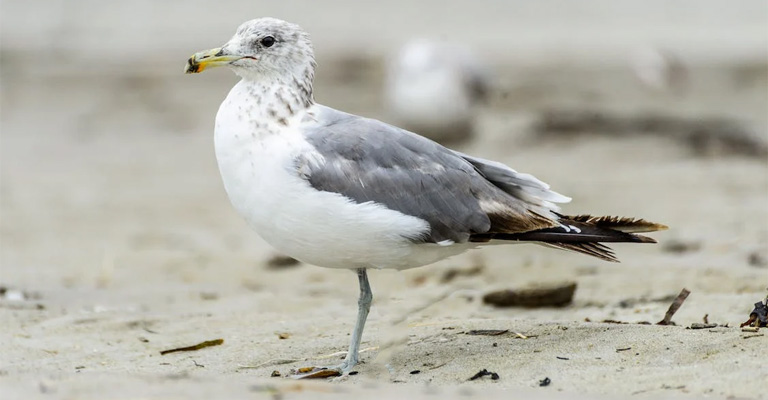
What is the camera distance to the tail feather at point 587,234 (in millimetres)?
4664

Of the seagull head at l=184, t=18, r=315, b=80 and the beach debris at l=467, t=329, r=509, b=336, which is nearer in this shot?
the seagull head at l=184, t=18, r=315, b=80

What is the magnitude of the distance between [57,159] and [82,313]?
232 inches

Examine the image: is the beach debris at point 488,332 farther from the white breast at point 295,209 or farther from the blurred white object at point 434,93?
the blurred white object at point 434,93

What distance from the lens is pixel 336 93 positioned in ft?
45.0

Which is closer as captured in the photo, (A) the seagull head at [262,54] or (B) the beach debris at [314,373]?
(B) the beach debris at [314,373]

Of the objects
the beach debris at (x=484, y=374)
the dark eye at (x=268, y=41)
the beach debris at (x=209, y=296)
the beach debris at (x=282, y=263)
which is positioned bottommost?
the beach debris at (x=209, y=296)

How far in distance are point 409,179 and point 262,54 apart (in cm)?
81

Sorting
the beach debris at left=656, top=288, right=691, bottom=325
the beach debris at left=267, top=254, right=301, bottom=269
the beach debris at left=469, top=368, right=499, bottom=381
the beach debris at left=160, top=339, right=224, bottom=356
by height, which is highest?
the beach debris at left=656, top=288, right=691, bottom=325

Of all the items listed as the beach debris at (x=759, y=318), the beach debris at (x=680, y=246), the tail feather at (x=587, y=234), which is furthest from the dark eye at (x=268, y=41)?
the beach debris at (x=680, y=246)

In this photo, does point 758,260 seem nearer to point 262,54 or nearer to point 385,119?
point 262,54

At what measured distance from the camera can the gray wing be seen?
4520 mm

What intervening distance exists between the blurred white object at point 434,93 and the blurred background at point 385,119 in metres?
0.07

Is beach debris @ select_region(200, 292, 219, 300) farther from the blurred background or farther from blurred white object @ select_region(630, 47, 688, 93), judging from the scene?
blurred white object @ select_region(630, 47, 688, 93)

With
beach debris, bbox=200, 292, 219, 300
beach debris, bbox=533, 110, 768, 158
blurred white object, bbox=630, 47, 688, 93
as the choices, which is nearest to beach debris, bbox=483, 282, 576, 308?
beach debris, bbox=200, 292, 219, 300
